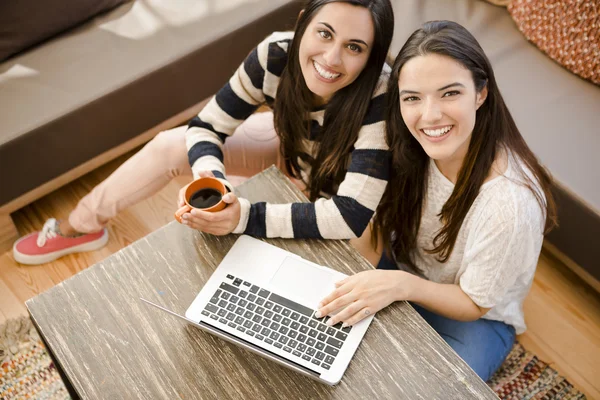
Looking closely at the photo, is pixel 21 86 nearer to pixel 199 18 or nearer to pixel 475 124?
pixel 199 18

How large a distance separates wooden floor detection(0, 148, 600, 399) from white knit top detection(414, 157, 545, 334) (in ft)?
1.90

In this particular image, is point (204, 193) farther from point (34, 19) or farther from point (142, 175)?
point (34, 19)

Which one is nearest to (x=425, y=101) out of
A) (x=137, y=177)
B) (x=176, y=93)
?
(x=137, y=177)

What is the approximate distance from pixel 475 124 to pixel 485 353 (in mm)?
579

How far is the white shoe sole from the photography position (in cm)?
192

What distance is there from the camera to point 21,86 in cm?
181

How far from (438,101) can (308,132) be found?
0.42m

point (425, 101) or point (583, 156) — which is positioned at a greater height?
point (425, 101)

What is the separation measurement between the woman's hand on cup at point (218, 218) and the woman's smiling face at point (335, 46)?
325 millimetres

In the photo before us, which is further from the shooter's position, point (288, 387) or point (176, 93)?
point (176, 93)

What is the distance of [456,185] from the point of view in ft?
4.03

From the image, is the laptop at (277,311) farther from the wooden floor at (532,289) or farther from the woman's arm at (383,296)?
the wooden floor at (532,289)

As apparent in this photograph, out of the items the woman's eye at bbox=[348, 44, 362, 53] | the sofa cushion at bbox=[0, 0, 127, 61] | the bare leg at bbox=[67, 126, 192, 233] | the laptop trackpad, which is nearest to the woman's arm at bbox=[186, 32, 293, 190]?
the bare leg at bbox=[67, 126, 192, 233]

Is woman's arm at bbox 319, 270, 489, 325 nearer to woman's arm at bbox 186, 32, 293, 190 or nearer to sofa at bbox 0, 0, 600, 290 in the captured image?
woman's arm at bbox 186, 32, 293, 190
